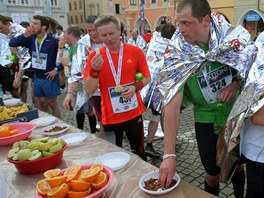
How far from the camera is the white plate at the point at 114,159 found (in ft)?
5.30

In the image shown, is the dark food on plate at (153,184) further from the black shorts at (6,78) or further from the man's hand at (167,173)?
the black shorts at (6,78)

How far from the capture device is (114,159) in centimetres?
170

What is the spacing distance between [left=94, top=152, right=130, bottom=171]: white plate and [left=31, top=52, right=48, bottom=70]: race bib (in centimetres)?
275

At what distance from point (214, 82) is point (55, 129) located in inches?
52.8

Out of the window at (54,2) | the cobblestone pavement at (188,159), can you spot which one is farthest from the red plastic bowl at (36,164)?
the window at (54,2)

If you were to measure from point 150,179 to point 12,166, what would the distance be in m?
0.90

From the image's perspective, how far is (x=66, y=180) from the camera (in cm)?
127

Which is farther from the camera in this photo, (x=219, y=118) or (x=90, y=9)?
(x=90, y=9)

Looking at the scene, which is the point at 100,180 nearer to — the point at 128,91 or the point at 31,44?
the point at 128,91

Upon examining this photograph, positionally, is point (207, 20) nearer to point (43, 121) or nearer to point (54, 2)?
point (43, 121)

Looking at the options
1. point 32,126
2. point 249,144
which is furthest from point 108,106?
point 249,144

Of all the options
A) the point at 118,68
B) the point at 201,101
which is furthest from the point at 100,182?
the point at 118,68

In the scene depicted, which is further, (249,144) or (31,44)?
(31,44)

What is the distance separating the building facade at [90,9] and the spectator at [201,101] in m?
40.4
